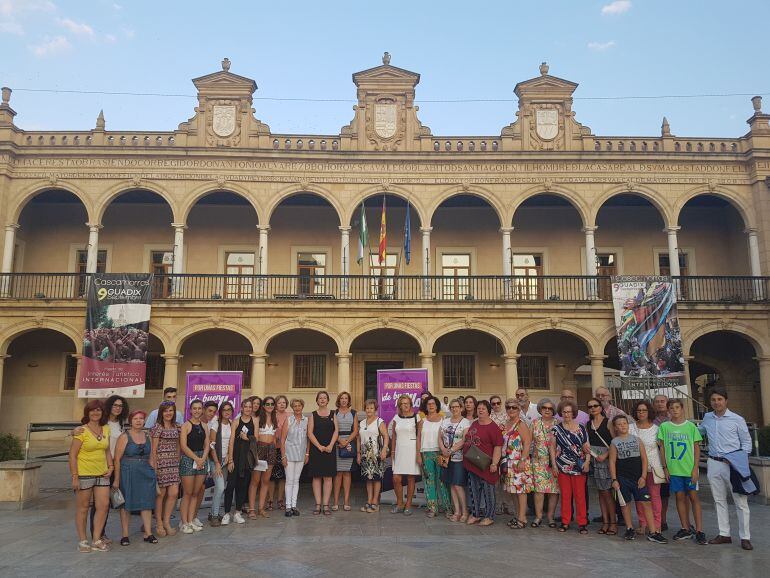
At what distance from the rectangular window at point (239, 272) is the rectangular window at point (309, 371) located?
2879 mm

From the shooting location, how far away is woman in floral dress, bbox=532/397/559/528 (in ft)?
24.0

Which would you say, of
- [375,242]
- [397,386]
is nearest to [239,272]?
[375,242]

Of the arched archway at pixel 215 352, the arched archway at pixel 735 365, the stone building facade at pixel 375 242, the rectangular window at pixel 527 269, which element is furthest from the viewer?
the rectangular window at pixel 527 269

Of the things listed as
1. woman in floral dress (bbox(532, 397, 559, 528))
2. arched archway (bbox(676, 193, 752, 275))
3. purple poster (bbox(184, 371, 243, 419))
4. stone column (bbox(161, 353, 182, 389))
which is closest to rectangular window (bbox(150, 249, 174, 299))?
stone column (bbox(161, 353, 182, 389))

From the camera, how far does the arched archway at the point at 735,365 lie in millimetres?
19484

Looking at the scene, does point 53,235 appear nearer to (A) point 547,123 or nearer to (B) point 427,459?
(A) point 547,123

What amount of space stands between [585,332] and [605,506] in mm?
11080

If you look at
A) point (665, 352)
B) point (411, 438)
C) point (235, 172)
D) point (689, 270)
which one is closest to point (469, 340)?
point (665, 352)

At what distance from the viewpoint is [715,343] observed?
1981 centimetres

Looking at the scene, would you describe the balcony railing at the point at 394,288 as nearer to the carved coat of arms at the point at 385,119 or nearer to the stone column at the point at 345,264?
the stone column at the point at 345,264

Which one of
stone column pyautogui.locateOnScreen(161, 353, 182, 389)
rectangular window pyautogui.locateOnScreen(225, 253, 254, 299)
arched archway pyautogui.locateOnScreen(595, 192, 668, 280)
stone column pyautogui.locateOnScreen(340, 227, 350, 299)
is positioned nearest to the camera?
stone column pyautogui.locateOnScreen(161, 353, 182, 389)

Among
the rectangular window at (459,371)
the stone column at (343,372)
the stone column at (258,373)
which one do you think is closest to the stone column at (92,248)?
the stone column at (258,373)

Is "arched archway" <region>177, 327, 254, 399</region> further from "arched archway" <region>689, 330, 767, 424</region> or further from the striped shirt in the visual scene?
"arched archway" <region>689, 330, 767, 424</region>

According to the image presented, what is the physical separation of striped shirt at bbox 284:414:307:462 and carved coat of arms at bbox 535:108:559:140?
47.9 feet
